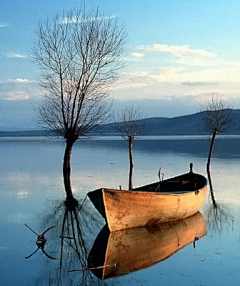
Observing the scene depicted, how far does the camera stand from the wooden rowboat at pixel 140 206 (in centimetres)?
1211

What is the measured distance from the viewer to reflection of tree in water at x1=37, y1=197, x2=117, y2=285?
8.66 meters

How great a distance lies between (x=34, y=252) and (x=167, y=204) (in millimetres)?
4532

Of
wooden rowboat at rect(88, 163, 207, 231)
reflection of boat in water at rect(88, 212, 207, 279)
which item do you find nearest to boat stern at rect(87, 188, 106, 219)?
wooden rowboat at rect(88, 163, 207, 231)

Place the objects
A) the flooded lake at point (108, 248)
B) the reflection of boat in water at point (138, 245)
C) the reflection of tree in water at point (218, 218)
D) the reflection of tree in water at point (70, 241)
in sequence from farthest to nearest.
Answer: the reflection of tree in water at point (218, 218) < the reflection of boat in water at point (138, 245) < the flooded lake at point (108, 248) < the reflection of tree in water at point (70, 241)

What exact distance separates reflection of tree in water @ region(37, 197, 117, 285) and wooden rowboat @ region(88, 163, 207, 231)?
2.67ft

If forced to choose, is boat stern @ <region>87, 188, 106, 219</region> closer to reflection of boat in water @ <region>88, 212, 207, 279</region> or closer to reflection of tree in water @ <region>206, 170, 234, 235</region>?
reflection of boat in water @ <region>88, 212, 207, 279</region>

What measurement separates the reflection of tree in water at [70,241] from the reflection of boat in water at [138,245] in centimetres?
26

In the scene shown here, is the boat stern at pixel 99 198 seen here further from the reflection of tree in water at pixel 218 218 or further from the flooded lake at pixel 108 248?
the reflection of tree in water at pixel 218 218

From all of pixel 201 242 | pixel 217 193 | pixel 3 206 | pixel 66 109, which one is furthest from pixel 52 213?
pixel 66 109

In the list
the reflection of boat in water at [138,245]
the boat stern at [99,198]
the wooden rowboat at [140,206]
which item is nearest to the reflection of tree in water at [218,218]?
the reflection of boat in water at [138,245]

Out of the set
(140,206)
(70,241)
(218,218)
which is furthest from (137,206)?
(218,218)

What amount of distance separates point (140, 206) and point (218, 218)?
322 cm

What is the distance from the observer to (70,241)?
454 inches

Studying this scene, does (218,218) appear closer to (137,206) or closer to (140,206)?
(140,206)
